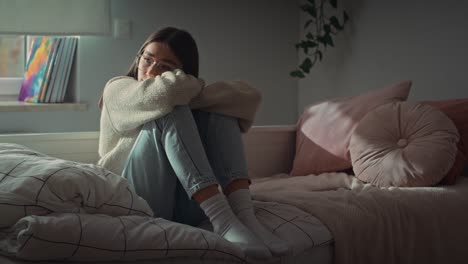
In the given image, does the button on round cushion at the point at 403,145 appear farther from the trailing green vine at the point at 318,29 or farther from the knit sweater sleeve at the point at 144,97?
the trailing green vine at the point at 318,29

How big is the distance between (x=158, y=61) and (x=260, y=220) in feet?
1.95

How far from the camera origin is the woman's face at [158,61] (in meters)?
2.07

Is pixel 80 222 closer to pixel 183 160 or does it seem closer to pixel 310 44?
pixel 183 160

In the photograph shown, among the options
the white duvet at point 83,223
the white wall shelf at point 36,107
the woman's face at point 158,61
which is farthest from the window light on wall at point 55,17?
the white duvet at point 83,223

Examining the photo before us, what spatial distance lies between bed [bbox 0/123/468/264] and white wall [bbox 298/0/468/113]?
28.0 inches

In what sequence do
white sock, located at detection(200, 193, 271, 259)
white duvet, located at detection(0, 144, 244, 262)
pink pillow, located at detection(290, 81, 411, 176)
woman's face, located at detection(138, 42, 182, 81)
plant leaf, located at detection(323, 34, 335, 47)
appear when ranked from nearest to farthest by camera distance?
white duvet, located at detection(0, 144, 244, 262), white sock, located at detection(200, 193, 271, 259), woman's face, located at detection(138, 42, 182, 81), pink pillow, located at detection(290, 81, 411, 176), plant leaf, located at detection(323, 34, 335, 47)

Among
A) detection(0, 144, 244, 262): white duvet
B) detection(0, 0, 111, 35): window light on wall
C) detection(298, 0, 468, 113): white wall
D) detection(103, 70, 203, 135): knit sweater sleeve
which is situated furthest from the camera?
detection(0, 0, 111, 35): window light on wall

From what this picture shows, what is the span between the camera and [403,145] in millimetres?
2328

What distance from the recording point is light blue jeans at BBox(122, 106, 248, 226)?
1699 millimetres

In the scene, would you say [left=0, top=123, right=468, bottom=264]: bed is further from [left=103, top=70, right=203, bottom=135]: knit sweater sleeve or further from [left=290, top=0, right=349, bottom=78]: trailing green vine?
[left=290, top=0, right=349, bottom=78]: trailing green vine

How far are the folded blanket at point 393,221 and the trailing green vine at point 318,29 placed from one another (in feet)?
4.51

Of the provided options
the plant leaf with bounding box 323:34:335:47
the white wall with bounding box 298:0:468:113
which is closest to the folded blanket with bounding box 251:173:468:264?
the white wall with bounding box 298:0:468:113

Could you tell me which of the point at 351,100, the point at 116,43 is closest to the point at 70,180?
the point at 351,100

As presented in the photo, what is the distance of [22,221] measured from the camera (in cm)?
138
